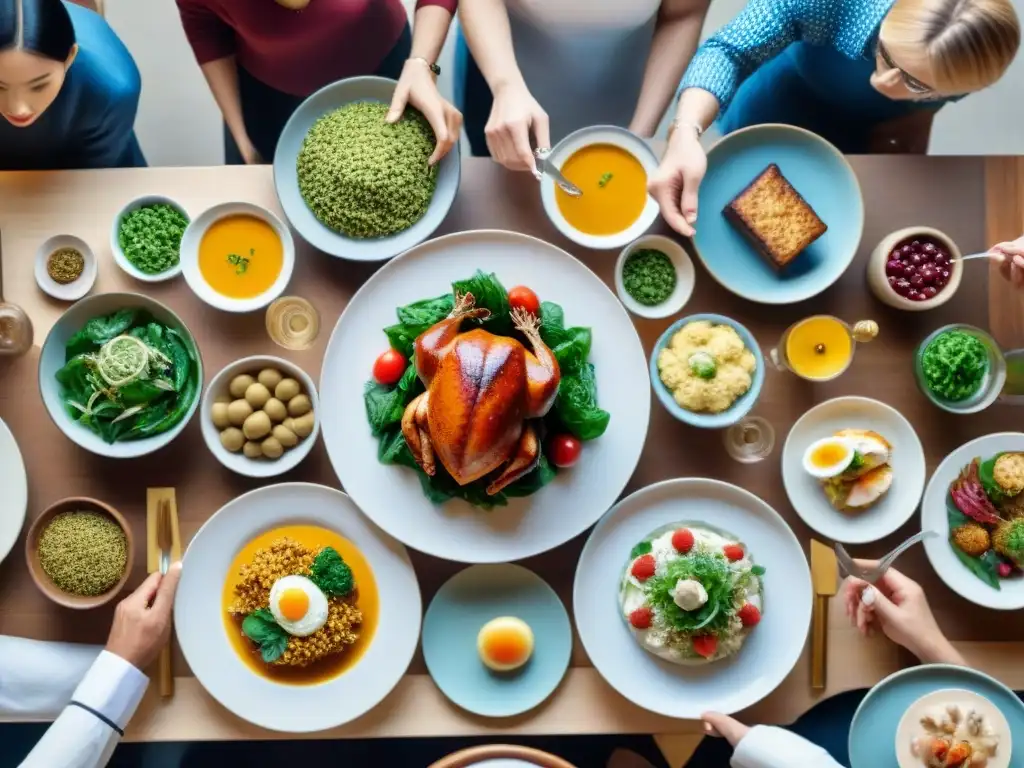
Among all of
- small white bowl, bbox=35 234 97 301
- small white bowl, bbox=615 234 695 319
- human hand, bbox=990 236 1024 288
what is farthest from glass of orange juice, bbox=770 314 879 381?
small white bowl, bbox=35 234 97 301

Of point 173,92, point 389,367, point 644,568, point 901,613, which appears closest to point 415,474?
point 389,367

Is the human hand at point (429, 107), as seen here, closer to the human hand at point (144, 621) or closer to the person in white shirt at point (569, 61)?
the person in white shirt at point (569, 61)

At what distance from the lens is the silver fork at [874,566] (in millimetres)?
1721

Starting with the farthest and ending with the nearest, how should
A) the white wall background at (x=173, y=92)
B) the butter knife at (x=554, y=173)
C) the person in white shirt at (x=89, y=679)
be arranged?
the white wall background at (x=173, y=92) < the butter knife at (x=554, y=173) < the person in white shirt at (x=89, y=679)

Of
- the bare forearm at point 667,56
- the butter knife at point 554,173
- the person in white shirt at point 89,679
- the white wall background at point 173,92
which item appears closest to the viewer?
the person in white shirt at point 89,679

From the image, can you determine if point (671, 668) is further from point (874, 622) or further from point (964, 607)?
point (964, 607)

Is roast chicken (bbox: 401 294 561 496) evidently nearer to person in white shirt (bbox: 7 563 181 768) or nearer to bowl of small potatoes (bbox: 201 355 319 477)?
bowl of small potatoes (bbox: 201 355 319 477)

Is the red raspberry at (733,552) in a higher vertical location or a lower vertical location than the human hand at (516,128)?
lower

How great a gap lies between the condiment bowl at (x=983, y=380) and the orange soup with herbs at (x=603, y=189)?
2.35 ft

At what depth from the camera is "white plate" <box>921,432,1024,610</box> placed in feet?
5.79

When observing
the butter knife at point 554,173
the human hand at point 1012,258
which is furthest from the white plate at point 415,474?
the human hand at point 1012,258

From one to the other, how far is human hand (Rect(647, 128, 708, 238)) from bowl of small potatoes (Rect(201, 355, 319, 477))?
863 mm

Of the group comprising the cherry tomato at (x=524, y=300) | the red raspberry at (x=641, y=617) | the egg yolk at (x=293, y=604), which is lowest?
the red raspberry at (x=641, y=617)

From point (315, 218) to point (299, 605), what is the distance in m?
0.83
